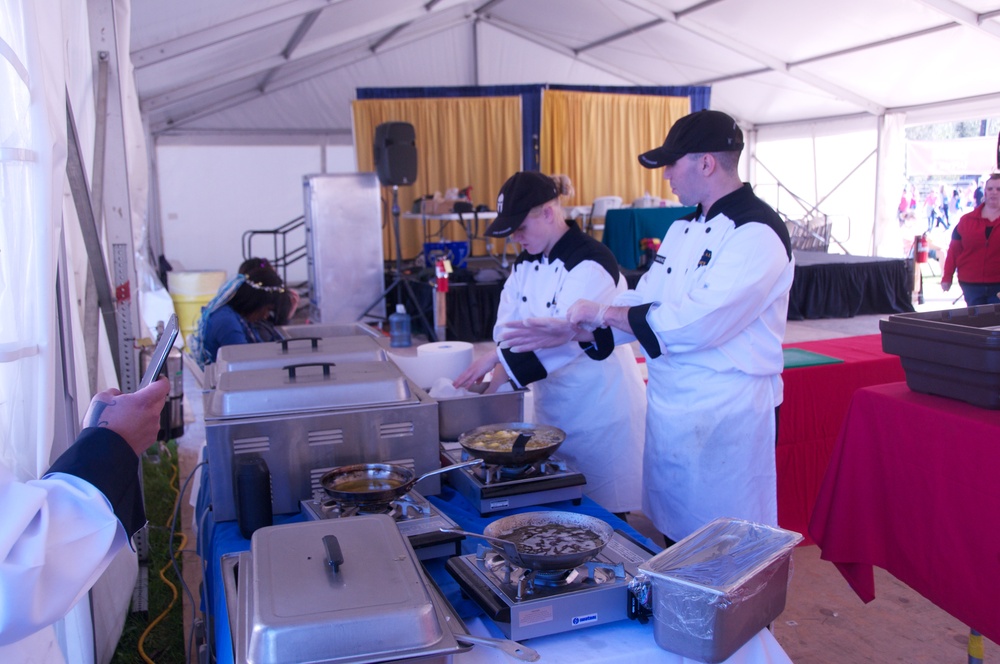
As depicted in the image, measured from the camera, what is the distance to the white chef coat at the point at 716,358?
1.69 m

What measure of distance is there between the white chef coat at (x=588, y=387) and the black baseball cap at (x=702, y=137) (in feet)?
1.44

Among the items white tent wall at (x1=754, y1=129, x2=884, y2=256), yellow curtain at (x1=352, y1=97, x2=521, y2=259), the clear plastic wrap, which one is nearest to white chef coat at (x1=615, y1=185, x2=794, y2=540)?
the clear plastic wrap

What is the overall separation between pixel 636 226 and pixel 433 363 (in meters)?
6.33

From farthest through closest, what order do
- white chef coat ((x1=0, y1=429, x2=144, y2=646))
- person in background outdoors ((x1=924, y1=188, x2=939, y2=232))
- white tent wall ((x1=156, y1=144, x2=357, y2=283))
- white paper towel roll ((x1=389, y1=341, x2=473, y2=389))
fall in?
white tent wall ((x1=156, y1=144, x2=357, y2=283))
person in background outdoors ((x1=924, y1=188, x2=939, y2=232))
white paper towel roll ((x1=389, y1=341, x2=473, y2=389))
white chef coat ((x1=0, y1=429, x2=144, y2=646))

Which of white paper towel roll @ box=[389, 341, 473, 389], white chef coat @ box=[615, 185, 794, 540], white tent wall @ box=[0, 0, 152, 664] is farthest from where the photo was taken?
white paper towel roll @ box=[389, 341, 473, 389]

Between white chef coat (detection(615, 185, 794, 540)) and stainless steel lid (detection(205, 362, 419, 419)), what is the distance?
602 mm

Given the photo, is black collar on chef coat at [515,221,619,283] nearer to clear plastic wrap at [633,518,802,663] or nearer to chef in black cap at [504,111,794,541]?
chef in black cap at [504,111,794,541]

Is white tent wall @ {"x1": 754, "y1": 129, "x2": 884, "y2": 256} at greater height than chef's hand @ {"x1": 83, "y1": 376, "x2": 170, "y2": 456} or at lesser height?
greater

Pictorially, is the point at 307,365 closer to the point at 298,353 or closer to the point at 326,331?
the point at 298,353

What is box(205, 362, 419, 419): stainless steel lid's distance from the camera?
4.84 feet

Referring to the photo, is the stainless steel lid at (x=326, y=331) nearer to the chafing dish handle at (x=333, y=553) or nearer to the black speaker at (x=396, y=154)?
the chafing dish handle at (x=333, y=553)

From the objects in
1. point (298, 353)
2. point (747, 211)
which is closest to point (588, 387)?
point (747, 211)

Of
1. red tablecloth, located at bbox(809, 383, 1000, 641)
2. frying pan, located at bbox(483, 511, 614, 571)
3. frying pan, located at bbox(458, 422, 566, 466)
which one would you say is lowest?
red tablecloth, located at bbox(809, 383, 1000, 641)

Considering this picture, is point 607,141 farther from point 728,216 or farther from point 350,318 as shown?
point 728,216
